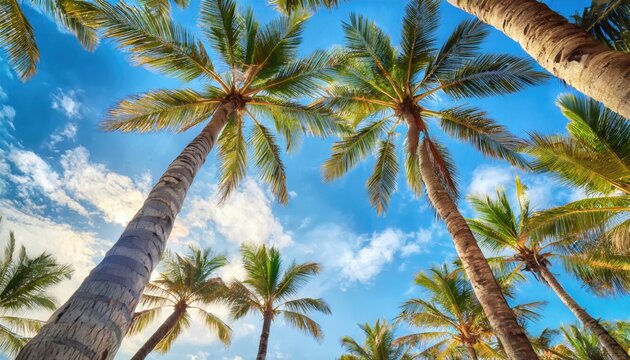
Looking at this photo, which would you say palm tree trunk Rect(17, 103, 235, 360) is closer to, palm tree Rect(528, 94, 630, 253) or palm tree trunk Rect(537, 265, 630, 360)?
palm tree Rect(528, 94, 630, 253)

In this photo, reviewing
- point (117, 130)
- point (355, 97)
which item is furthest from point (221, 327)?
point (355, 97)

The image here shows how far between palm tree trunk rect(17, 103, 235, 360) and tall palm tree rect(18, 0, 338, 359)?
2 centimetres

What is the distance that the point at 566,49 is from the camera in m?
2.40

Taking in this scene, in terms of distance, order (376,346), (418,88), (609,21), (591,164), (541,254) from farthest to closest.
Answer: (376,346) → (541,254) → (418,88) → (591,164) → (609,21)

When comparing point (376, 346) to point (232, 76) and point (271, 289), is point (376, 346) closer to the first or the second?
point (271, 289)

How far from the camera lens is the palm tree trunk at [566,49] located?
83.0 inches

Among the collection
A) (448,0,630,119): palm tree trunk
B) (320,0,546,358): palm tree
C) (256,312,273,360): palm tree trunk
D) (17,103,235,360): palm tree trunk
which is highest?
(320,0,546,358): palm tree

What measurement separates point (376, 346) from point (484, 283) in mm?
14734

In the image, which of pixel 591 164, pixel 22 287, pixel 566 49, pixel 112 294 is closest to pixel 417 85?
pixel 591 164

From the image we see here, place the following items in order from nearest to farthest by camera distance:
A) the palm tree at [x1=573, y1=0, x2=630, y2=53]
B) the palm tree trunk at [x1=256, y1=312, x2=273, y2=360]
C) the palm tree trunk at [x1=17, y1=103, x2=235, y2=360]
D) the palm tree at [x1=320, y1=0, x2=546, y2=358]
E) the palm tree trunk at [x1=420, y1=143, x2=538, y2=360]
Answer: the palm tree trunk at [x1=17, y1=103, x2=235, y2=360] < the palm tree at [x1=573, y1=0, x2=630, y2=53] < the palm tree trunk at [x1=420, y1=143, x2=538, y2=360] < the palm tree at [x1=320, y1=0, x2=546, y2=358] < the palm tree trunk at [x1=256, y1=312, x2=273, y2=360]

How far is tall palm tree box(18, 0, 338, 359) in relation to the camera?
4195mm

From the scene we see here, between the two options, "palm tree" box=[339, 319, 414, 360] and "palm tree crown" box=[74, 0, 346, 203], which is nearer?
"palm tree crown" box=[74, 0, 346, 203]

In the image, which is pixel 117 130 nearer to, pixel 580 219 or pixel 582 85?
pixel 582 85

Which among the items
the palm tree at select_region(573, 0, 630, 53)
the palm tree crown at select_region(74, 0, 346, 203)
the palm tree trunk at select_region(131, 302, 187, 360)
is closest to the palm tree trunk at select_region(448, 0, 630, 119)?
the palm tree at select_region(573, 0, 630, 53)
